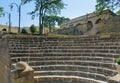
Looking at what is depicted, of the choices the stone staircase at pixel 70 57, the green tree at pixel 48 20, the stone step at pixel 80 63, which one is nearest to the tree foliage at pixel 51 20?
the green tree at pixel 48 20

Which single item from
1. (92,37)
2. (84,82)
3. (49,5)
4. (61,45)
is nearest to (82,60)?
(84,82)

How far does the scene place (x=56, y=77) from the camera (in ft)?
22.4

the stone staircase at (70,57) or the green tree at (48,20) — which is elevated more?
the green tree at (48,20)

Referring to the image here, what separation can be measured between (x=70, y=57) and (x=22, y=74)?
237 centimetres

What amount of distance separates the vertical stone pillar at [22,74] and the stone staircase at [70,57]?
350 millimetres

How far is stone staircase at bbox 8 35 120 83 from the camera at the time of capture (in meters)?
6.62

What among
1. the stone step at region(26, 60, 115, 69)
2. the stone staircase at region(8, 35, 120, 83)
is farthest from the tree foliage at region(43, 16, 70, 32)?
the stone step at region(26, 60, 115, 69)

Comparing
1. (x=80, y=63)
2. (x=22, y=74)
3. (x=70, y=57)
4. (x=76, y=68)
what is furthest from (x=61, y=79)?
(x=70, y=57)

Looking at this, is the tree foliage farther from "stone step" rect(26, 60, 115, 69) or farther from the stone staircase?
"stone step" rect(26, 60, 115, 69)

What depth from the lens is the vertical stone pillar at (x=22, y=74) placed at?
634 cm

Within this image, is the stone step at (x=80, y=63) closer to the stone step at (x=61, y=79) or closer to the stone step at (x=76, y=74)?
the stone step at (x=76, y=74)

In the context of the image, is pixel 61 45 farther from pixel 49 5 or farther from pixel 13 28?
pixel 13 28

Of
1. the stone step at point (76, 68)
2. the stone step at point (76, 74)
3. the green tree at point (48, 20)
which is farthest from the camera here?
the green tree at point (48, 20)

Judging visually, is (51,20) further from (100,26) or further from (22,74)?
(22,74)
